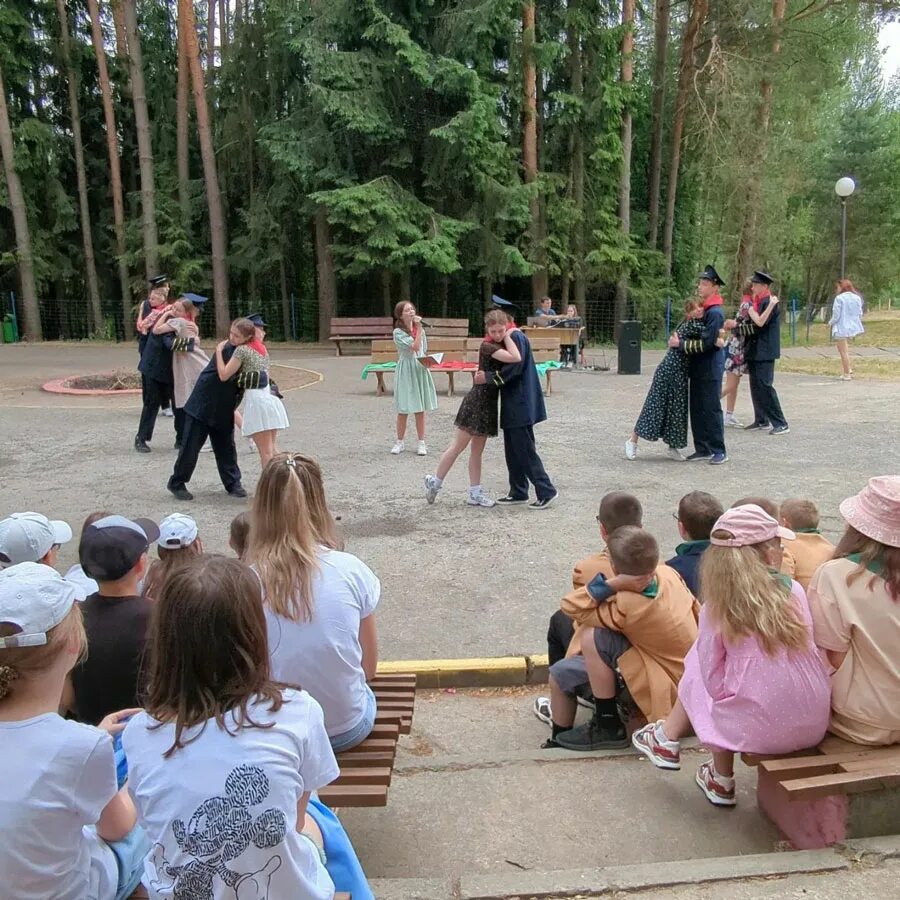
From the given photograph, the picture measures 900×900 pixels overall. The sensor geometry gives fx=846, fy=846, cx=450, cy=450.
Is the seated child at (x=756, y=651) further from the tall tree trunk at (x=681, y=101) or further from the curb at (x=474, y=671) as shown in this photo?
the tall tree trunk at (x=681, y=101)

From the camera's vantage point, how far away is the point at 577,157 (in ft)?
80.3

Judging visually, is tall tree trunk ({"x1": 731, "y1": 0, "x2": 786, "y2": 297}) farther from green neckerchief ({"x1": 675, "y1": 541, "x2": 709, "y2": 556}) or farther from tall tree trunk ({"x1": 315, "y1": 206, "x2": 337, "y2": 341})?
green neckerchief ({"x1": 675, "y1": 541, "x2": 709, "y2": 556})

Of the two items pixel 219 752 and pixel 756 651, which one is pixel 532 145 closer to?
pixel 756 651

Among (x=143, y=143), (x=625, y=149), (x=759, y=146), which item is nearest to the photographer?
(x=759, y=146)

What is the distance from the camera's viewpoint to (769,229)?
28000 millimetres

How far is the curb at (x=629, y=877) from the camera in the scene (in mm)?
2395

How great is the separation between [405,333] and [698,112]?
1875 centimetres

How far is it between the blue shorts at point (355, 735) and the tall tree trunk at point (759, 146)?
24268mm

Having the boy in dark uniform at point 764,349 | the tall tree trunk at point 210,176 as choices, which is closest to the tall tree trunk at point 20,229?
the tall tree trunk at point 210,176

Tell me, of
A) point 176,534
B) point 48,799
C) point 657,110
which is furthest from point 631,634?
point 657,110

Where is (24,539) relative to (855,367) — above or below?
above

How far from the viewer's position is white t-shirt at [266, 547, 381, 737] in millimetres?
2699

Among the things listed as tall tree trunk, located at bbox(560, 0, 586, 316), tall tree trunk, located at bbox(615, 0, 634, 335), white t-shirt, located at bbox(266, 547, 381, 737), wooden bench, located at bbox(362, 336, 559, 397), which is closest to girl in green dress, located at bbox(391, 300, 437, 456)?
wooden bench, located at bbox(362, 336, 559, 397)

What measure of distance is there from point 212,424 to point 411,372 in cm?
254
